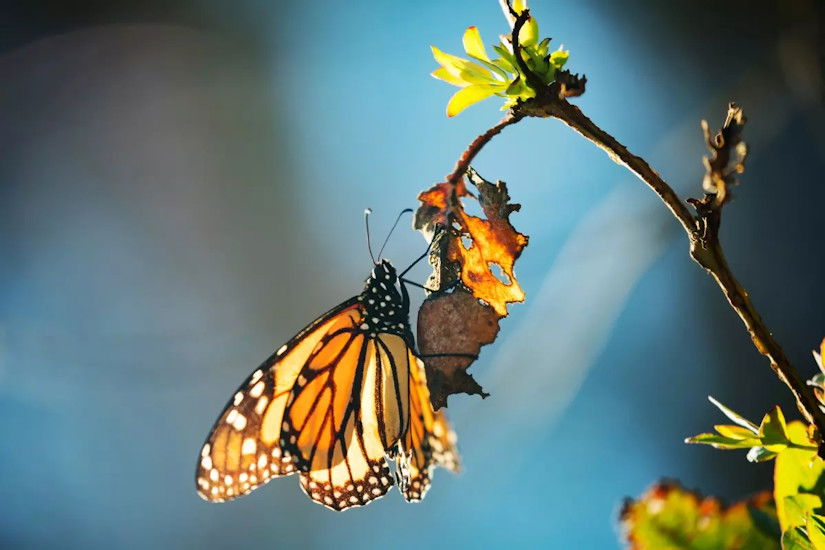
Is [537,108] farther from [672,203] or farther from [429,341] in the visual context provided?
[429,341]

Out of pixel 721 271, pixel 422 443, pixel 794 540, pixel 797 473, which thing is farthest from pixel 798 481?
pixel 422 443

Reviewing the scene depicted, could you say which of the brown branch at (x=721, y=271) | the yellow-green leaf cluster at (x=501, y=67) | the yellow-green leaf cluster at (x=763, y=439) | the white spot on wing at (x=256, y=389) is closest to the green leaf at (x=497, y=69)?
the yellow-green leaf cluster at (x=501, y=67)

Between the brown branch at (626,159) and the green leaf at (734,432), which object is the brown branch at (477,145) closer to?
the brown branch at (626,159)

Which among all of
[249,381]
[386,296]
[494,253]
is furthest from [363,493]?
[494,253]

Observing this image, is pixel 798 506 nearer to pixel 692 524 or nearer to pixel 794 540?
pixel 794 540

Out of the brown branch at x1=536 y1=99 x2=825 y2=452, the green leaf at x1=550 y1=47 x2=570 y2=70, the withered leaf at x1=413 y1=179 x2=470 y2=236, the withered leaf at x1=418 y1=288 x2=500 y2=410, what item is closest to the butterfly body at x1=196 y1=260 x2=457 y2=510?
the withered leaf at x1=418 y1=288 x2=500 y2=410
